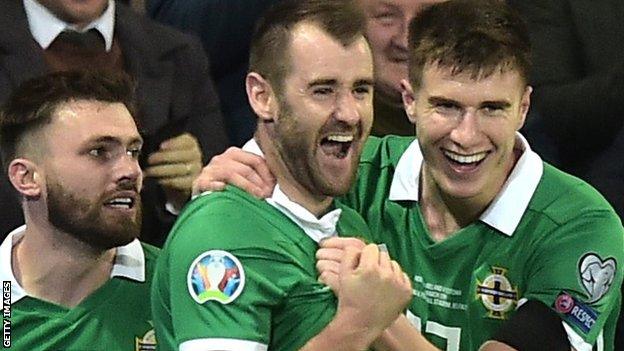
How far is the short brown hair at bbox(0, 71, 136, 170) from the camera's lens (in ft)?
6.80

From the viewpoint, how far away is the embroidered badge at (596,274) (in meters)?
2.00

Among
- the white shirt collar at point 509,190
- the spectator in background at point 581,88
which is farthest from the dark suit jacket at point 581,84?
the white shirt collar at point 509,190

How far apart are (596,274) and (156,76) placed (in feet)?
2.58

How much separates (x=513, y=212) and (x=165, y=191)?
552mm

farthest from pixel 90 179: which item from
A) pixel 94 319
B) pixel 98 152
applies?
pixel 94 319

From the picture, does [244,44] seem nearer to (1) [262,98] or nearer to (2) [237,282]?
(1) [262,98]

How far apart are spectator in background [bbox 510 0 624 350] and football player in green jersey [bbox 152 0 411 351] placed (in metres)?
0.64

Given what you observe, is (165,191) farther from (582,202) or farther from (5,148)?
(582,202)

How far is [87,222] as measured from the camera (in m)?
2.04

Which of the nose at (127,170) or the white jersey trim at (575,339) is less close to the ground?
the nose at (127,170)

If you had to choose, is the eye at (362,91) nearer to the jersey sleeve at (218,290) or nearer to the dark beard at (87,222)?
the jersey sleeve at (218,290)

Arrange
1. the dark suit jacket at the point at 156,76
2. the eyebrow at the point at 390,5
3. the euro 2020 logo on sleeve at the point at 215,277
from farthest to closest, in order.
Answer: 1. the eyebrow at the point at 390,5
2. the dark suit jacket at the point at 156,76
3. the euro 2020 logo on sleeve at the point at 215,277

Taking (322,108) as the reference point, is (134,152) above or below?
below

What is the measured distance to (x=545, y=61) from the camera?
101 inches
